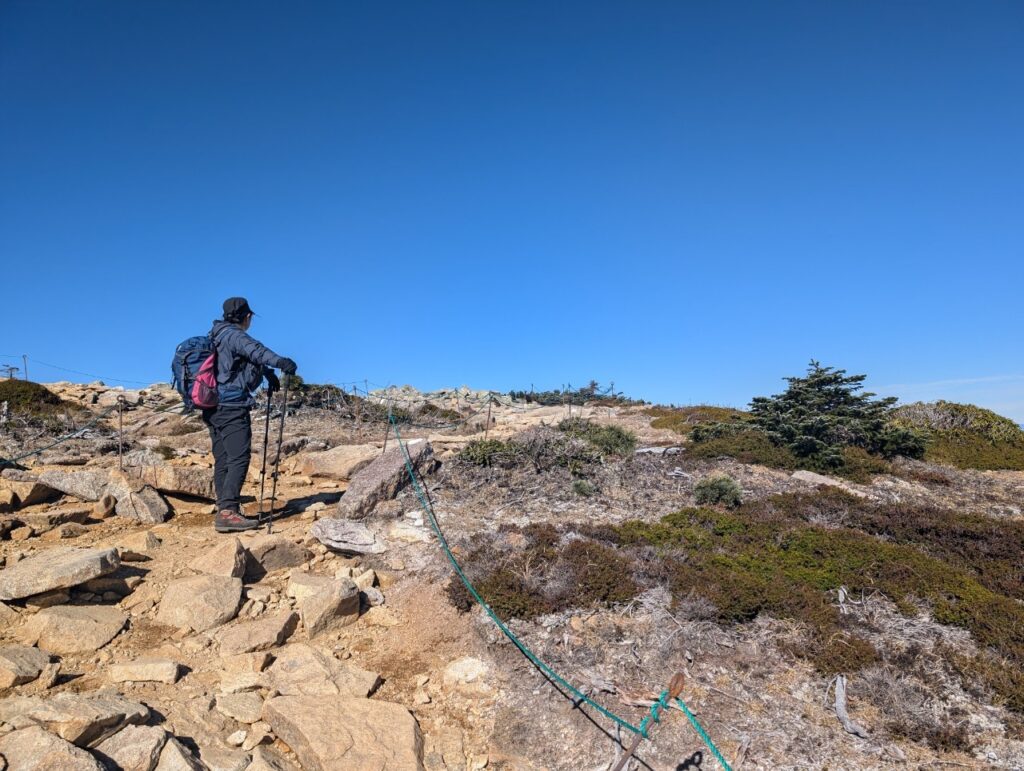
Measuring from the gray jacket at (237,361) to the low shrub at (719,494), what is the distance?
6.33 m

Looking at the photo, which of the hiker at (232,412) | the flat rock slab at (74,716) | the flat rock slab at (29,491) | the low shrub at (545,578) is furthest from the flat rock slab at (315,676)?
the flat rock slab at (29,491)

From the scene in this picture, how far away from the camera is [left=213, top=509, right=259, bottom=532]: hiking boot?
7113 mm

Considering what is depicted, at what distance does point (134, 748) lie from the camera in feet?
9.77

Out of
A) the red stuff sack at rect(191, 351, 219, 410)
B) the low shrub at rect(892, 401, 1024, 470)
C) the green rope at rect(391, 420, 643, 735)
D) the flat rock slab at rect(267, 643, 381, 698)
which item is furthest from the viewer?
the low shrub at rect(892, 401, 1024, 470)

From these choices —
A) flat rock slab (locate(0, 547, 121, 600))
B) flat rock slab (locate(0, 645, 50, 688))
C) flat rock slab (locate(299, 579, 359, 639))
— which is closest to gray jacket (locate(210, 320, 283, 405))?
flat rock slab (locate(0, 547, 121, 600))

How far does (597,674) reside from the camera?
4504 millimetres

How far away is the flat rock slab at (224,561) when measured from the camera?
5605 millimetres

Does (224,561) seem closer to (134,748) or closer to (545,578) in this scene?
(134,748)

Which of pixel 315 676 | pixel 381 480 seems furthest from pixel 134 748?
pixel 381 480

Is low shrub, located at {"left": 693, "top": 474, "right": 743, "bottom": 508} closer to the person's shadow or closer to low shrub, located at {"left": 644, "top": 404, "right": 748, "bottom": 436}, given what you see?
the person's shadow

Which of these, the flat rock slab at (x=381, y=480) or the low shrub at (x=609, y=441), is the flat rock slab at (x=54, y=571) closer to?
the flat rock slab at (x=381, y=480)

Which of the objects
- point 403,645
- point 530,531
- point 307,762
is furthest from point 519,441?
point 307,762

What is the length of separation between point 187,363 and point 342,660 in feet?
13.9

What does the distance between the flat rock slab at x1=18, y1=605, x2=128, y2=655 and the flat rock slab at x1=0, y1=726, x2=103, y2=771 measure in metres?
1.77
